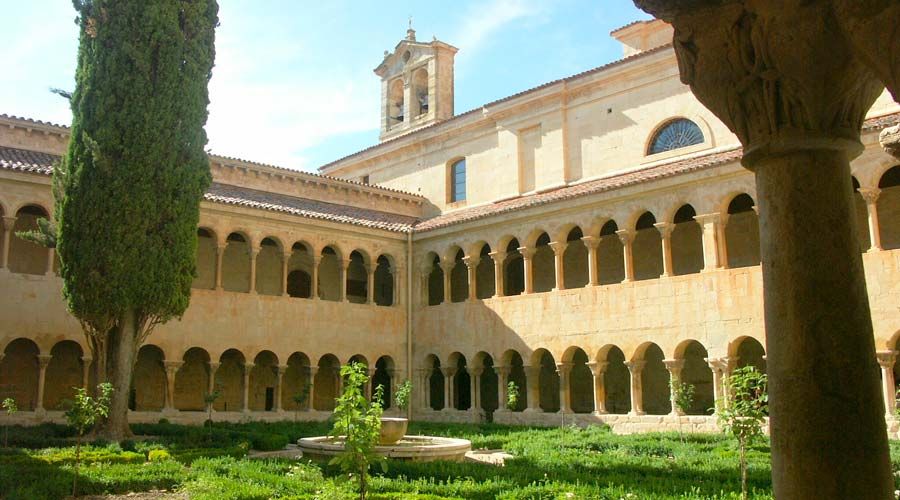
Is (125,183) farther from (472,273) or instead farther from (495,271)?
(495,271)

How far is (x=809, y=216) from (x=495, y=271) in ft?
70.6

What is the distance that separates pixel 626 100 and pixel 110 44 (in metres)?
14.1

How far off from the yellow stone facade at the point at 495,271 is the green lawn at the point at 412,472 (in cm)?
434

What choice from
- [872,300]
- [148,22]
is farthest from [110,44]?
[872,300]

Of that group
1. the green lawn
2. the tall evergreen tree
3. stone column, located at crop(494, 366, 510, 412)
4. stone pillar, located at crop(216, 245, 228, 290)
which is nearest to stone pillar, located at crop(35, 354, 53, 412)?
the green lawn

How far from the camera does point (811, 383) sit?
309cm

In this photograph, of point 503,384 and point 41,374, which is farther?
point 503,384

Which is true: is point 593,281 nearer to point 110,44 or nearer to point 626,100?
point 626,100

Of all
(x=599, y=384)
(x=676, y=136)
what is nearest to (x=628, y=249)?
(x=599, y=384)

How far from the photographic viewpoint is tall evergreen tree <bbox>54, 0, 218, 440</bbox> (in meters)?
16.0

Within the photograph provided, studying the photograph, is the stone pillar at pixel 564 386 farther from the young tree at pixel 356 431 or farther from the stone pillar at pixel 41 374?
the young tree at pixel 356 431

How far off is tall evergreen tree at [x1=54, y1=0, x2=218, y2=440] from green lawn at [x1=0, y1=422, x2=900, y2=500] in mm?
2452

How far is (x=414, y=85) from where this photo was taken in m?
32.0

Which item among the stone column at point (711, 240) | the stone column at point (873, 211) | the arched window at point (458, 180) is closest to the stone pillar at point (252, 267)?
the arched window at point (458, 180)
